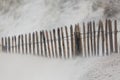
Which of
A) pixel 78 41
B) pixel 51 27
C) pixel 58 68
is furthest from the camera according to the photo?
pixel 51 27

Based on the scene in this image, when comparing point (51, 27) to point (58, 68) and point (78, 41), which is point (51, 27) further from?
point (58, 68)

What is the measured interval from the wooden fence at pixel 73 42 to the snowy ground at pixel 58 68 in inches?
8.2

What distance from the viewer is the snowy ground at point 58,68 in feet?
26.7

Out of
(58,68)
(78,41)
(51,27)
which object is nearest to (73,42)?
(78,41)

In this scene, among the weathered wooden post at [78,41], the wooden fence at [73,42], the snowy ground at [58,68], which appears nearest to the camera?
the snowy ground at [58,68]

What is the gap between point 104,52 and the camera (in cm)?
937

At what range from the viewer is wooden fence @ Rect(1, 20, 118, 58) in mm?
9289

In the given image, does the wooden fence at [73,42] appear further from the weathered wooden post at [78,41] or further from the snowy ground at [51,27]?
the snowy ground at [51,27]

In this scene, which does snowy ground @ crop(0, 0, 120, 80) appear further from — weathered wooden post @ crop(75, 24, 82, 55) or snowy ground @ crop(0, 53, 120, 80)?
weathered wooden post @ crop(75, 24, 82, 55)

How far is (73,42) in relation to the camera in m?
9.80

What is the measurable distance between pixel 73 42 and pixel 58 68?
78 centimetres

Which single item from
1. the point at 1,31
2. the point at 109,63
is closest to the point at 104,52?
the point at 109,63

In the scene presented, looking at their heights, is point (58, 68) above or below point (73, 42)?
below

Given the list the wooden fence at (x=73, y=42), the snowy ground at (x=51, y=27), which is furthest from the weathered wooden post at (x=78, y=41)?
the snowy ground at (x=51, y=27)
